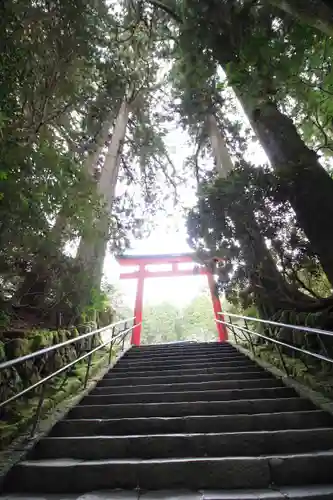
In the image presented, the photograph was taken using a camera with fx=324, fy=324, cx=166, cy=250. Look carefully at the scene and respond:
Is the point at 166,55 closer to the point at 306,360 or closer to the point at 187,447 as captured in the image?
the point at 306,360

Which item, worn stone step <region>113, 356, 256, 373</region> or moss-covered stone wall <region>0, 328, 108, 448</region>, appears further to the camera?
worn stone step <region>113, 356, 256, 373</region>

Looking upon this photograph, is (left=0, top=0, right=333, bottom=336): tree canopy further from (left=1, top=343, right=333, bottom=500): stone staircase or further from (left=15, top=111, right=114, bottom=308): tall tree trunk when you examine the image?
(left=1, top=343, right=333, bottom=500): stone staircase

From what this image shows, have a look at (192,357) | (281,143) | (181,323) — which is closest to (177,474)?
(192,357)

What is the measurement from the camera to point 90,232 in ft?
15.1

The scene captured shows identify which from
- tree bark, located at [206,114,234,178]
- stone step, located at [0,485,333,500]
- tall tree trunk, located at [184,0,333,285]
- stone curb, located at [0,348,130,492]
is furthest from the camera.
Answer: tree bark, located at [206,114,234,178]

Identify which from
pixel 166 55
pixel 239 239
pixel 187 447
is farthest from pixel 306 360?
pixel 166 55

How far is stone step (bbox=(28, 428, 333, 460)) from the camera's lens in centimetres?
254

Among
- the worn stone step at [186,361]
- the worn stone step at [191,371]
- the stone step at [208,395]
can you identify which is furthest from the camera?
the worn stone step at [186,361]

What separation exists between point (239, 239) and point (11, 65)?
10.9ft

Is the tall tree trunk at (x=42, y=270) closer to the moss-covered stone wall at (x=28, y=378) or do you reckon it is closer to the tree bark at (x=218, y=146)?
the moss-covered stone wall at (x=28, y=378)

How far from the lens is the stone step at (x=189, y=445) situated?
8.35 ft

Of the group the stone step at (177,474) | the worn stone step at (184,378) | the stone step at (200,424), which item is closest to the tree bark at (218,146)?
the worn stone step at (184,378)

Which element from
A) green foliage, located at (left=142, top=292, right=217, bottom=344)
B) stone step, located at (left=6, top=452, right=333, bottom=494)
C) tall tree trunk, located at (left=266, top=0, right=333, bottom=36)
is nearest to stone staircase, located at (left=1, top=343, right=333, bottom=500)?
stone step, located at (left=6, top=452, right=333, bottom=494)

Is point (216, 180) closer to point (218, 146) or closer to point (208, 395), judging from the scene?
point (208, 395)
